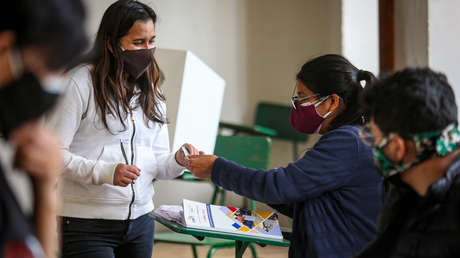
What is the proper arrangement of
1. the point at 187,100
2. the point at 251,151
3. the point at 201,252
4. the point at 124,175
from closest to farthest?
the point at 124,175
the point at 251,151
the point at 187,100
the point at 201,252

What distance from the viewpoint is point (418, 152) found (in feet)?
3.87

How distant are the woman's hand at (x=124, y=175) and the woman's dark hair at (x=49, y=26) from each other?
0.90 metres

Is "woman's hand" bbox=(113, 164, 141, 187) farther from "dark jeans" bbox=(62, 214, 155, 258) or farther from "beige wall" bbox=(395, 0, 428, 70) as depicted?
"beige wall" bbox=(395, 0, 428, 70)

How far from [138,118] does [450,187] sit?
1111 mm

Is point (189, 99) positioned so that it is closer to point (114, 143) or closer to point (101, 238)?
point (114, 143)

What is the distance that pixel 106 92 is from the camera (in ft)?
5.95

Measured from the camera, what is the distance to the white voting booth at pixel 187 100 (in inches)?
132

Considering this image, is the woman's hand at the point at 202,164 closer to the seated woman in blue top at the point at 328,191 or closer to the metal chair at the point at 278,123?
the seated woman in blue top at the point at 328,191

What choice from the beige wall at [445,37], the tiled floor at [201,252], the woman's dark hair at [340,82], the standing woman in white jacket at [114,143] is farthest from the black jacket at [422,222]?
the tiled floor at [201,252]

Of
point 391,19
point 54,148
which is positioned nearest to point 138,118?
point 54,148

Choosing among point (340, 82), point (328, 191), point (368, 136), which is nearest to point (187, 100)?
point (340, 82)

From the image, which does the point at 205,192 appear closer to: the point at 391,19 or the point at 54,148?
the point at 391,19

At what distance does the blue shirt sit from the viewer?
168 cm

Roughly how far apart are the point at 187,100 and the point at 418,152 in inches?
93.9
